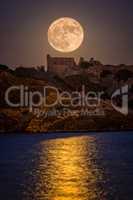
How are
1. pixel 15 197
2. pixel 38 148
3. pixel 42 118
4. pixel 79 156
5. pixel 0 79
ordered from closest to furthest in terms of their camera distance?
pixel 15 197 < pixel 79 156 < pixel 38 148 < pixel 42 118 < pixel 0 79

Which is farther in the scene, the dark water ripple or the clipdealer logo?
the clipdealer logo

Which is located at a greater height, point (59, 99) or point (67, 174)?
point (59, 99)

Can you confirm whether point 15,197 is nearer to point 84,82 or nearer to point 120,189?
point 120,189

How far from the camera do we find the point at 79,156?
225 feet

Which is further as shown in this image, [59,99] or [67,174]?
[59,99]

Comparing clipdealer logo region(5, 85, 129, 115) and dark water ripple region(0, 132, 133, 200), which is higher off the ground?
clipdealer logo region(5, 85, 129, 115)

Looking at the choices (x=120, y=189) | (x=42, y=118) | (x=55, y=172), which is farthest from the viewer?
(x=42, y=118)

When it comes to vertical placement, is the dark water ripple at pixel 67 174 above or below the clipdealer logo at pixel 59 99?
below

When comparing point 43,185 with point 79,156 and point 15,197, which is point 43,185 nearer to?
point 15,197

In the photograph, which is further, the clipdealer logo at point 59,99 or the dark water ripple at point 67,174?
the clipdealer logo at point 59,99

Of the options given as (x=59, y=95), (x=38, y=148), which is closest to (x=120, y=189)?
(x=38, y=148)

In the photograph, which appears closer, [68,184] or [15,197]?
[15,197]

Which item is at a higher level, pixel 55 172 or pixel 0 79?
pixel 0 79

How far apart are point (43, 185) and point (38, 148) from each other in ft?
134
